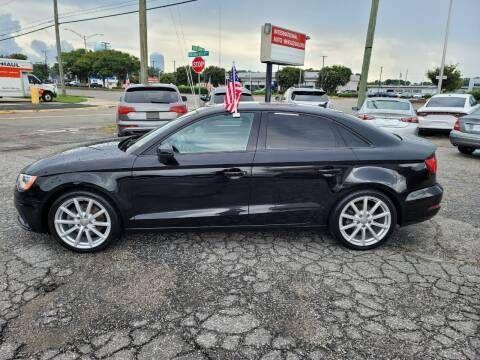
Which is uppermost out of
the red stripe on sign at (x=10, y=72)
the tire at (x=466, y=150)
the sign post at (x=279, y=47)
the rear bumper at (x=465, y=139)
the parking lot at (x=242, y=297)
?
the sign post at (x=279, y=47)

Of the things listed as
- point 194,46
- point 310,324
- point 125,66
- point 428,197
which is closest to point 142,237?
point 310,324

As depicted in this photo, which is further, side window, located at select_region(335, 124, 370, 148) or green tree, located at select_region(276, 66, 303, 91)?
green tree, located at select_region(276, 66, 303, 91)

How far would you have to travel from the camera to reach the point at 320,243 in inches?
165

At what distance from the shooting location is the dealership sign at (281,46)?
16.9 metres

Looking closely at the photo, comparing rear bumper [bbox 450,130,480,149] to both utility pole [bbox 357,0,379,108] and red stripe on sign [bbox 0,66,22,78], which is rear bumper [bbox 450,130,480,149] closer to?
utility pole [bbox 357,0,379,108]

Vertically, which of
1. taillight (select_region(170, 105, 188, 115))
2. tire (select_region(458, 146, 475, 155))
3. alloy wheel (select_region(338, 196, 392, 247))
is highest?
taillight (select_region(170, 105, 188, 115))

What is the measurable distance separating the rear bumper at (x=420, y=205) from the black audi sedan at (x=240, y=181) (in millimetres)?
11

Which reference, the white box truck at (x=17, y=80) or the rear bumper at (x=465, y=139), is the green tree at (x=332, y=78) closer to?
the white box truck at (x=17, y=80)

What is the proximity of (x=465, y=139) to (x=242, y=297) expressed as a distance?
8.06 m

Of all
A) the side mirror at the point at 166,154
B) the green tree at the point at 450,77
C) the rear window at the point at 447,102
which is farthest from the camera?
the green tree at the point at 450,77

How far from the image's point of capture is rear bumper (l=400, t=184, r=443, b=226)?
3990mm

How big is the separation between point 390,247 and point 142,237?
2.69m

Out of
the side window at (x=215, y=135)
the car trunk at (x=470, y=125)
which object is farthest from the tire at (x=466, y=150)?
the side window at (x=215, y=135)

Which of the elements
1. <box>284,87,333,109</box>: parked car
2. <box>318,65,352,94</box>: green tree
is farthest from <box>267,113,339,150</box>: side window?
<box>318,65,352,94</box>: green tree
